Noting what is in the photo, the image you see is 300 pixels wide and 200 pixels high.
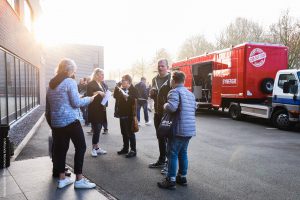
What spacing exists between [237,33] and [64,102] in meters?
40.5

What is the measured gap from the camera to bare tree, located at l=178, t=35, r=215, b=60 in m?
56.2

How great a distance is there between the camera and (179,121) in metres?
4.44

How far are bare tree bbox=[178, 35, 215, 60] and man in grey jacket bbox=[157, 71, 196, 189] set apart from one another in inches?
2053

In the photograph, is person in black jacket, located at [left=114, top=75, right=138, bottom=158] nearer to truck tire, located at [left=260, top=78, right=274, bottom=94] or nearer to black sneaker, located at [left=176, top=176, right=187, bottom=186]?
black sneaker, located at [left=176, top=176, right=187, bottom=186]

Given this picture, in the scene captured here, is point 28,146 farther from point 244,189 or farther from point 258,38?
point 258,38

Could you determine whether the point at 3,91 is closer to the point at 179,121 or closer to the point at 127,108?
the point at 127,108

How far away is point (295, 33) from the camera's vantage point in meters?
27.1

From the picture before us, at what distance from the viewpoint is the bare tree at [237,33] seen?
40.5m

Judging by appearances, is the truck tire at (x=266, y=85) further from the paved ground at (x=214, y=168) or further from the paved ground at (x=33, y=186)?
the paved ground at (x=33, y=186)

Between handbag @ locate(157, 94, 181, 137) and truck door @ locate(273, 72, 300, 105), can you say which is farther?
truck door @ locate(273, 72, 300, 105)

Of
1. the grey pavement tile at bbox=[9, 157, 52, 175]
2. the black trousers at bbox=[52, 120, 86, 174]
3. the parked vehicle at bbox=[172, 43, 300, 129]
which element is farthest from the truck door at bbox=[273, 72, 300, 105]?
the black trousers at bbox=[52, 120, 86, 174]

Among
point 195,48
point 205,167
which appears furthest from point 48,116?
point 195,48

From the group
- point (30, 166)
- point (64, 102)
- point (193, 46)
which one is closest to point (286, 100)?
point (30, 166)

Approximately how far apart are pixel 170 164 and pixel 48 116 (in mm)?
1908
